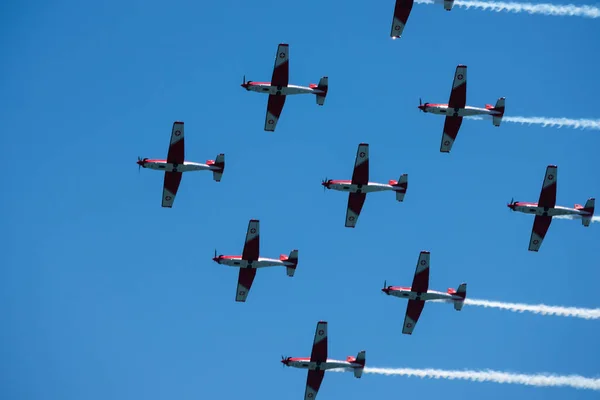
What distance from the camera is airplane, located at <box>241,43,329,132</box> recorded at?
7481 centimetres

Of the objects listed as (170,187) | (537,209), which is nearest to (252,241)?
(170,187)

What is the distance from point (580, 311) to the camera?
75.5m

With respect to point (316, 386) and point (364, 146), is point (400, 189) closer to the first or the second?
point (364, 146)

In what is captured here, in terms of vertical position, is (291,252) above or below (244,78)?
below

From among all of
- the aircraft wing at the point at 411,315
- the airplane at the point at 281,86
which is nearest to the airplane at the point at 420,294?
the aircraft wing at the point at 411,315

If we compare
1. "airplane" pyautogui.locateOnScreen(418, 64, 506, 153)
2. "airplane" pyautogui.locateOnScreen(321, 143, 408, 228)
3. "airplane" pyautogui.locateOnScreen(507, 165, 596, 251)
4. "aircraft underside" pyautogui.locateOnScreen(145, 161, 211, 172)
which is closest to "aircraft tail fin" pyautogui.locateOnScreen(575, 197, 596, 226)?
"airplane" pyautogui.locateOnScreen(507, 165, 596, 251)

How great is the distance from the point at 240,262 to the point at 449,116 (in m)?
17.3

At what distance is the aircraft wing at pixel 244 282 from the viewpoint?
7762 centimetres

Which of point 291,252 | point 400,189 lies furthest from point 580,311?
point 291,252

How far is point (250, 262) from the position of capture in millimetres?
76875

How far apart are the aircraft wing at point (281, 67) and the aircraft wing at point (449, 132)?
37.6 feet

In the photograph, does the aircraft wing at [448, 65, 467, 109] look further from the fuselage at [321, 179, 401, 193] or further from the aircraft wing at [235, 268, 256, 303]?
the aircraft wing at [235, 268, 256, 303]

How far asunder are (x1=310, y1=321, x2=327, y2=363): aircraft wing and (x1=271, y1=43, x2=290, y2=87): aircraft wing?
16.5 metres

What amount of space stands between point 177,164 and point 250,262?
8.29m
